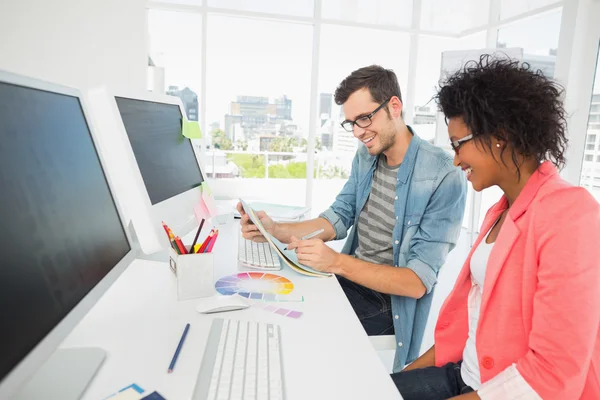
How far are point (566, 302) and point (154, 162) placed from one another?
99 cm

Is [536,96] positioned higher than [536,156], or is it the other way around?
[536,96]

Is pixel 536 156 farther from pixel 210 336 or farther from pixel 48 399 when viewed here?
pixel 48 399

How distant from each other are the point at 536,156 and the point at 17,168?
96 cm

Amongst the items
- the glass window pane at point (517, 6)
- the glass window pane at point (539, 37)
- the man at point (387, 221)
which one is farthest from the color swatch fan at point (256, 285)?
the glass window pane at point (517, 6)

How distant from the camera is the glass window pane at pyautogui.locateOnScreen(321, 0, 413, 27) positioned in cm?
420

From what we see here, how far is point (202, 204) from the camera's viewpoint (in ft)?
4.57

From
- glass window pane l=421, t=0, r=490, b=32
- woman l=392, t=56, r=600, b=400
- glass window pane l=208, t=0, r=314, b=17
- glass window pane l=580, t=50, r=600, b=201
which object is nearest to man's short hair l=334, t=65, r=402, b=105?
woman l=392, t=56, r=600, b=400

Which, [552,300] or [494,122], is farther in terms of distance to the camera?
[494,122]

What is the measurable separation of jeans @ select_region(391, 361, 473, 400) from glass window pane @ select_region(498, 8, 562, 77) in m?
2.94

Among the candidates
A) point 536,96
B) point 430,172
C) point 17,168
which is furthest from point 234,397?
point 430,172

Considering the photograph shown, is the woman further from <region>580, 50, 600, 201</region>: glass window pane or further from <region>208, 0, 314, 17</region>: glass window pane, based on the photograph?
<region>208, 0, 314, 17</region>: glass window pane

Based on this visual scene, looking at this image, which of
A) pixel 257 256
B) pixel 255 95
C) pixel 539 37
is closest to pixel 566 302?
pixel 257 256

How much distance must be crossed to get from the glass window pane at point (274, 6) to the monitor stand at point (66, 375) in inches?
154

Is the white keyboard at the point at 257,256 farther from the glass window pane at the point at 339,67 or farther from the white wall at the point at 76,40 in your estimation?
the glass window pane at the point at 339,67
